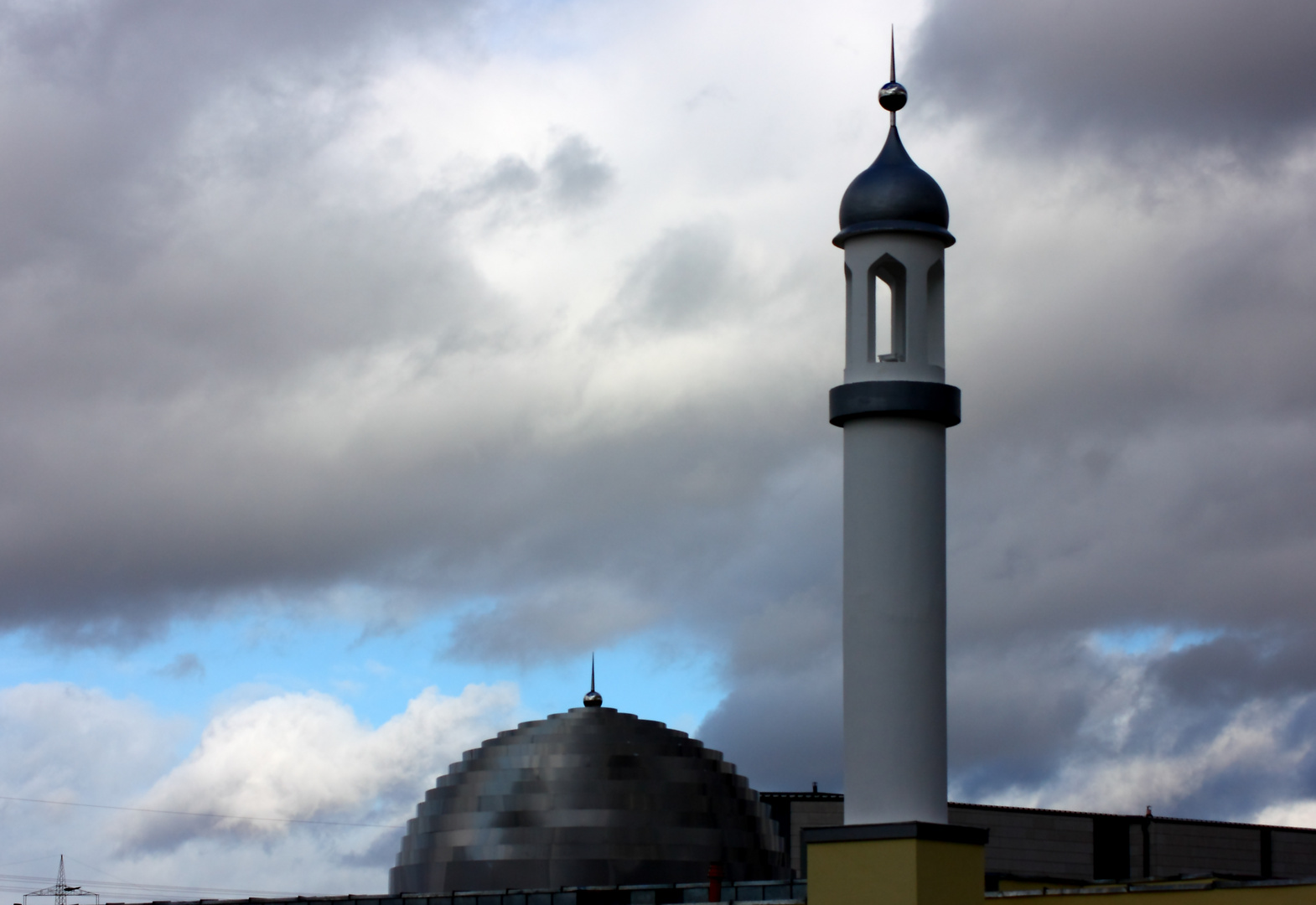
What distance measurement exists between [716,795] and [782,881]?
4.87 metres

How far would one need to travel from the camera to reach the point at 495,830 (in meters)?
38.9

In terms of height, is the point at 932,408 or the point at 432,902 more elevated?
the point at 932,408

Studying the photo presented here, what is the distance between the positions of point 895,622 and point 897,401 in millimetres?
4144

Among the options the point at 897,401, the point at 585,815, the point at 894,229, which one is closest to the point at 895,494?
the point at 897,401

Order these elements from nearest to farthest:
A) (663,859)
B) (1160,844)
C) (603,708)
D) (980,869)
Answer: (980,869) → (663,859) → (603,708) → (1160,844)

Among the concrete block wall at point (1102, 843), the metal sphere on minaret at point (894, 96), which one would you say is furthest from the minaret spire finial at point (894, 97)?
the concrete block wall at point (1102, 843)

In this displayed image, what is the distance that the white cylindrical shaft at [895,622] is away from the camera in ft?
103

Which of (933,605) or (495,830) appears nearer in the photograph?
(933,605)

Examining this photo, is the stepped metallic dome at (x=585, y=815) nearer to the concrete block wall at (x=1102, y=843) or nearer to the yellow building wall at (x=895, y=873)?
the yellow building wall at (x=895, y=873)

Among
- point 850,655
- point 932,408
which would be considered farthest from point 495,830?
point 932,408

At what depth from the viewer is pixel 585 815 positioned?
126 ft

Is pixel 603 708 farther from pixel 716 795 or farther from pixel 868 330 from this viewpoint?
pixel 868 330


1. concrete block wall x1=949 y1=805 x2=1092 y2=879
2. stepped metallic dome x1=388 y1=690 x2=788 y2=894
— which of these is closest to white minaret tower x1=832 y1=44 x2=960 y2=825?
stepped metallic dome x1=388 y1=690 x2=788 y2=894

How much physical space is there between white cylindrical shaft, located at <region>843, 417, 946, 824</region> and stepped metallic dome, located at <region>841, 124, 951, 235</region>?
13.1ft
